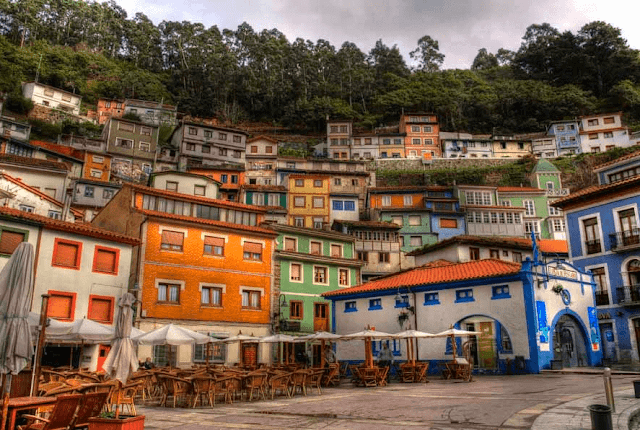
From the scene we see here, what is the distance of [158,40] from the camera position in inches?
4272

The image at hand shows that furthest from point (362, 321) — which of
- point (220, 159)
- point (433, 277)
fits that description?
point (220, 159)

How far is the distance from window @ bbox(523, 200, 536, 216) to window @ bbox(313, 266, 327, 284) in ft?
116

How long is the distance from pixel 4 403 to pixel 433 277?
24046 mm

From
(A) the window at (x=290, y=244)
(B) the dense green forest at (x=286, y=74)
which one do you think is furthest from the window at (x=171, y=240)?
(B) the dense green forest at (x=286, y=74)

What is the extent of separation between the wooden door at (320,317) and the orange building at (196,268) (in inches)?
183

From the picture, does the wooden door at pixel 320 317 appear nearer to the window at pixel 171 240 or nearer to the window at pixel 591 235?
the window at pixel 171 240

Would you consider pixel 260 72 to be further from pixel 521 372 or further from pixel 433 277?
pixel 521 372

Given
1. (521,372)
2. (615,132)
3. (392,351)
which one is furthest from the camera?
(615,132)

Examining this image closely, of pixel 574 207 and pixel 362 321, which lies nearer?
pixel 362 321

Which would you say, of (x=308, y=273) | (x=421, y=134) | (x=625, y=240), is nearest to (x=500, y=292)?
(x=625, y=240)

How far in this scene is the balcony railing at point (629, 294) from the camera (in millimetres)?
→ 29031

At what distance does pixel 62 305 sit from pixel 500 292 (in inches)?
866

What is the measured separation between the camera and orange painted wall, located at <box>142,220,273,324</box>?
29828mm

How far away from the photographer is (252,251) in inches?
1363
